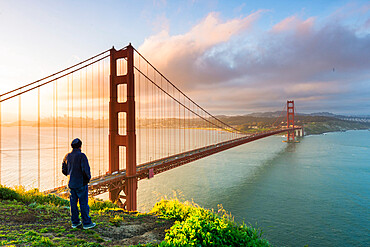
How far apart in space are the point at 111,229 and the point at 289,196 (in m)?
18.3

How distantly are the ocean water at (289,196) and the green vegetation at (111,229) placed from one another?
2476 millimetres

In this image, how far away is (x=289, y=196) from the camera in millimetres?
18156

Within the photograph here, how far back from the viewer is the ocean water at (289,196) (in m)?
12.1

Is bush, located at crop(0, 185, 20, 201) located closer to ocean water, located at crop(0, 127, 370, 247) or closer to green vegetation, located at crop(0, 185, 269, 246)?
green vegetation, located at crop(0, 185, 269, 246)

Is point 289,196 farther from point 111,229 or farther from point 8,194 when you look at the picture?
point 8,194

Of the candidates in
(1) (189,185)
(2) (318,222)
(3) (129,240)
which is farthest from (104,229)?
(1) (189,185)

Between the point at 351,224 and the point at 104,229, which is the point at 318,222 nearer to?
the point at 351,224

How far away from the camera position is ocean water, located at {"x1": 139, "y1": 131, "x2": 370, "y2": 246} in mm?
12141

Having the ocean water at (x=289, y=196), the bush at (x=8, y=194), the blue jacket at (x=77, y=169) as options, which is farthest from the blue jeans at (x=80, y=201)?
the ocean water at (x=289, y=196)

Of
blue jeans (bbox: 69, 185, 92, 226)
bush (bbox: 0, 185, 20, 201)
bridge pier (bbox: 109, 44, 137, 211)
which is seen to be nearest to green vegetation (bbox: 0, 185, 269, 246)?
bush (bbox: 0, 185, 20, 201)

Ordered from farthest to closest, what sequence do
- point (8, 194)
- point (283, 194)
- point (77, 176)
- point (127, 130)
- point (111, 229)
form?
point (283, 194) → point (127, 130) → point (8, 194) → point (111, 229) → point (77, 176)

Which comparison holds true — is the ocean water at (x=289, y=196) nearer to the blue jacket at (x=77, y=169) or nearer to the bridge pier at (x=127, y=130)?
the blue jacket at (x=77, y=169)

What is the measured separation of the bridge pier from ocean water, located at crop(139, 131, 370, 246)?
411 cm

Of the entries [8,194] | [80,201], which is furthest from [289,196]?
[8,194]
